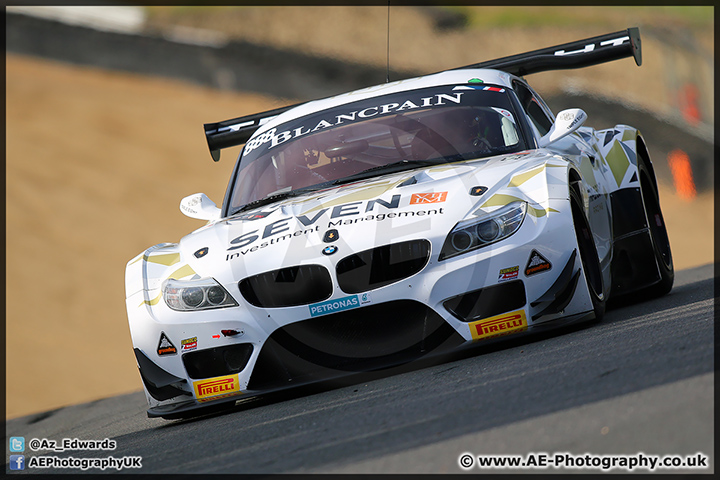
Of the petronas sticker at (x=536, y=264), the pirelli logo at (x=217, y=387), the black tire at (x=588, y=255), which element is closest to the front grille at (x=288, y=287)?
the pirelli logo at (x=217, y=387)

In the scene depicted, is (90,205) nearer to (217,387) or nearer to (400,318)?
(217,387)

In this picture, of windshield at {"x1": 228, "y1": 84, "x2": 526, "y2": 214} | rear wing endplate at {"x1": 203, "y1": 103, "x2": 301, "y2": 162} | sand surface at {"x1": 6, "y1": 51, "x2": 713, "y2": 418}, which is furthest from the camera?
sand surface at {"x1": 6, "y1": 51, "x2": 713, "y2": 418}

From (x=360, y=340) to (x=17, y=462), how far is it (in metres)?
1.82

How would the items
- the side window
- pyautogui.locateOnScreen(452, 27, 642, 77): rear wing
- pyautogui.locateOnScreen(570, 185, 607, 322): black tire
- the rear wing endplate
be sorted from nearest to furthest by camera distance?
pyautogui.locateOnScreen(570, 185, 607, 322): black tire
the side window
pyautogui.locateOnScreen(452, 27, 642, 77): rear wing
the rear wing endplate

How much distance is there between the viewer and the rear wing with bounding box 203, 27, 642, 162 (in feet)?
22.3

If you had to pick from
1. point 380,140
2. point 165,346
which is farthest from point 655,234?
point 165,346

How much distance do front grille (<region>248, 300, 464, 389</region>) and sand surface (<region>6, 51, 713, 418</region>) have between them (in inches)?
203

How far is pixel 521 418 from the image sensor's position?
3.07 meters

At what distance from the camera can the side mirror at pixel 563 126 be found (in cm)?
538

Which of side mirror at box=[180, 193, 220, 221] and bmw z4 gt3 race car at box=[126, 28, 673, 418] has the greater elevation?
side mirror at box=[180, 193, 220, 221]

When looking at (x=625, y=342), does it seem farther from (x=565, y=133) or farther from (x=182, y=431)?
(x=182, y=431)

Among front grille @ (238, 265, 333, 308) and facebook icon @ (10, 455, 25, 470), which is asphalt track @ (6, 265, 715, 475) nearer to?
facebook icon @ (10, 455, 25, 470)

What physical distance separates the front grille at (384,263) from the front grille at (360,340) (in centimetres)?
13

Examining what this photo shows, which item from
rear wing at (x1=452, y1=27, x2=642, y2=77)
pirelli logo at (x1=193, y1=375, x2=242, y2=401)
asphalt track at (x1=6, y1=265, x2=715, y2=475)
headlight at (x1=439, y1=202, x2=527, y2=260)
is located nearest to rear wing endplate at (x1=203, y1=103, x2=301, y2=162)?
rear wing at (x1=452, y1=27, x2=642, y2=77)
